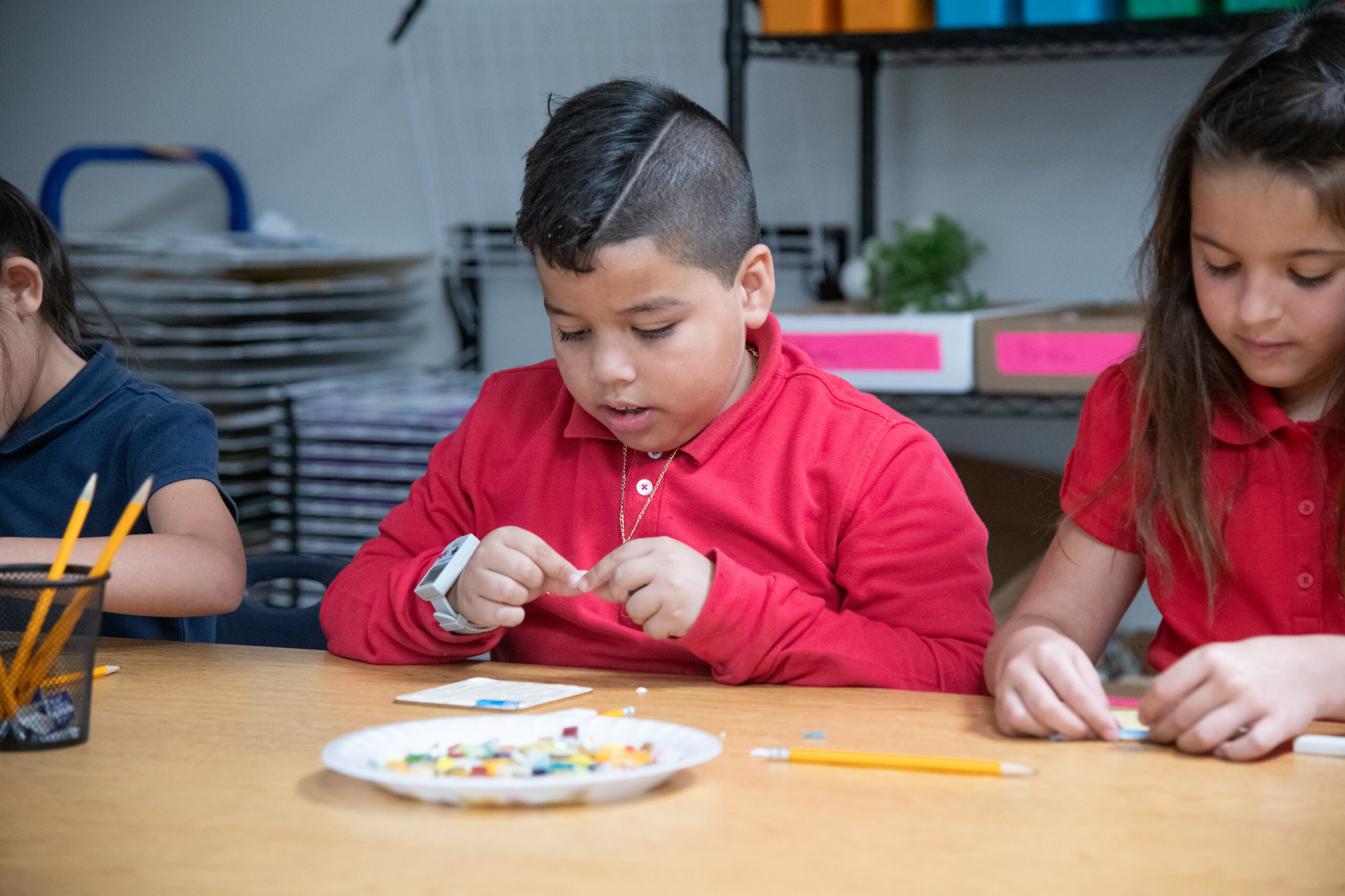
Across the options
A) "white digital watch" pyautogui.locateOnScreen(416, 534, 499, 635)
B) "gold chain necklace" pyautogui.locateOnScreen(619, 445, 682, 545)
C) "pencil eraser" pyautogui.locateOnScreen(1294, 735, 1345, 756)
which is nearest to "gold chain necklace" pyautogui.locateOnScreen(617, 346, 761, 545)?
"gold chain necklace" pyautogui.locateOnScreen(619, 445, 682, 545)

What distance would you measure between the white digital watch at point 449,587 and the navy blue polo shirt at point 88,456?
0.33 m

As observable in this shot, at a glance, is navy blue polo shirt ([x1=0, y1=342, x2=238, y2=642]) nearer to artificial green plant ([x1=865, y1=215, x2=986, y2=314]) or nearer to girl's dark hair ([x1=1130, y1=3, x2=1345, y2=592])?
girl's dark hair ([x1=1130, y1=3, x2=1345, y2=592])

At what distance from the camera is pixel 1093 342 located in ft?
5.09

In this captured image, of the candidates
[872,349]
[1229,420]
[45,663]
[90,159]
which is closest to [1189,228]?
[1229,420]

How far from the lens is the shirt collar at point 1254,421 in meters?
0.94

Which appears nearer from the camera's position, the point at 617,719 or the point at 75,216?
the point at 617,719

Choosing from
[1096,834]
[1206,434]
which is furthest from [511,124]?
[1096,834]

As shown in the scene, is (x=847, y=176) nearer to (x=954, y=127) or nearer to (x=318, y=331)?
(x=954, y=127)

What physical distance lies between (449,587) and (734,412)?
0.88ft

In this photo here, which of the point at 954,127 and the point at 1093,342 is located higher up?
the point at 954,127

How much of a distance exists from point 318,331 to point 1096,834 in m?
1.84

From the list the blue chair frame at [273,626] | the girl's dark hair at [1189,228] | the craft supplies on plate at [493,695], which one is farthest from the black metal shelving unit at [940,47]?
the craft supplies on plate at [493,695]

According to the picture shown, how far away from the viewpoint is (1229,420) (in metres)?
0.96

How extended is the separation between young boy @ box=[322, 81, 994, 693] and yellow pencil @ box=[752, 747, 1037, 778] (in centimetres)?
19
